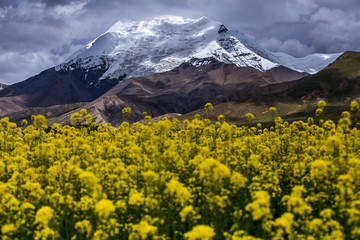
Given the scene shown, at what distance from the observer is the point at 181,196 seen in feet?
24.8

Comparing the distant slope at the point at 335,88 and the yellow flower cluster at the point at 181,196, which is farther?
the distant slope at the point at 335,88

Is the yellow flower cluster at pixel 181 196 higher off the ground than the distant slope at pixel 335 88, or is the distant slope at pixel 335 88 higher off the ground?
the distant slope at pixel 335 88

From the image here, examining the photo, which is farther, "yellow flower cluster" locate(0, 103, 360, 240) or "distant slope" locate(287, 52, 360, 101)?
"distant slope" locate(287, 52, 360, 101)

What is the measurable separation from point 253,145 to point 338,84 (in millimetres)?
199118

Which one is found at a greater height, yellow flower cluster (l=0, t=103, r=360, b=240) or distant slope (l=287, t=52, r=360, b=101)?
distant slope (l=287, t=52, r=360, b=101)

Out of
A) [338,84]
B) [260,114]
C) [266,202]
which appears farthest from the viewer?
[338,84]

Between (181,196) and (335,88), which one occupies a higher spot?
(335,88)

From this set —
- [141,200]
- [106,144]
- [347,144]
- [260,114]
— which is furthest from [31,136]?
[260,114]

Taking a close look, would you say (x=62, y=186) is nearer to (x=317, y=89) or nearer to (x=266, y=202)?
(x=266, y=202)

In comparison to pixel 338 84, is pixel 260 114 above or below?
below

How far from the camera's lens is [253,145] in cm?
1608

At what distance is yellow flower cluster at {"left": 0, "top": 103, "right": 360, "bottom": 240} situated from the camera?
7.18 metres

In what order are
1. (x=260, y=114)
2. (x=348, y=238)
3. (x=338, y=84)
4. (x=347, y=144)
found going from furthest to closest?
(x=338, y=84), (x=260, y=114), (x=347, y=144), (x=348, y=238)

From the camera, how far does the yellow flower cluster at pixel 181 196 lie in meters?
7.18
